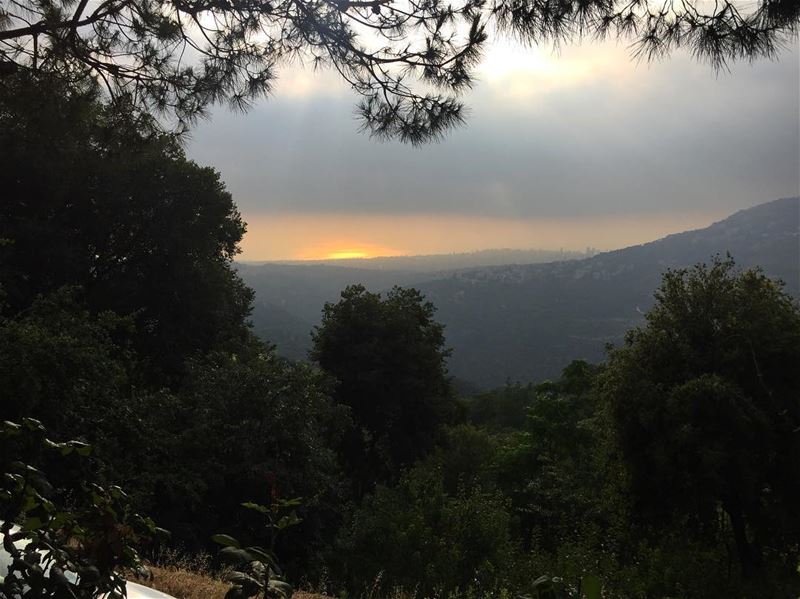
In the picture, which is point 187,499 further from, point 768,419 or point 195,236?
point 768,419

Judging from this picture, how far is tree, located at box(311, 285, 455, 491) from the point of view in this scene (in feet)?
70.7

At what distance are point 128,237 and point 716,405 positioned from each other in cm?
1737

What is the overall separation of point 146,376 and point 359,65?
44.5ft

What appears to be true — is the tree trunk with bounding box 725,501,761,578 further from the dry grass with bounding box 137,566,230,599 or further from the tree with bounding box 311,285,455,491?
the dry grass with bounding box 137,566,230,599

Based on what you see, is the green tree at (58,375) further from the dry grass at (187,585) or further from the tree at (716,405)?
the tree at (716,405)

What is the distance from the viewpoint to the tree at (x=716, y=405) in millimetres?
11367

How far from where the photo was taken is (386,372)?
860 inches

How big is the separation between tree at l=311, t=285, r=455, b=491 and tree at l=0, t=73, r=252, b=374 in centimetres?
422

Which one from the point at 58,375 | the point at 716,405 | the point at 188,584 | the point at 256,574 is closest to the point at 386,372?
the point at 716,405

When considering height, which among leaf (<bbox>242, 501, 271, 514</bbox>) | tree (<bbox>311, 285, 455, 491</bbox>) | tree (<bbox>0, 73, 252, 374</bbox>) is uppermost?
tree (<bbox>0, 73, 252, 374</bbox>)

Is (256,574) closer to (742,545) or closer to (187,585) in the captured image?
(187,585)

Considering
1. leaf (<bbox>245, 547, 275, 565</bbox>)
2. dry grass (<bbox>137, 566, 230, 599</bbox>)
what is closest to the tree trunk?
dry grass (<bbox>137, 566, 230, 599</bbox>)

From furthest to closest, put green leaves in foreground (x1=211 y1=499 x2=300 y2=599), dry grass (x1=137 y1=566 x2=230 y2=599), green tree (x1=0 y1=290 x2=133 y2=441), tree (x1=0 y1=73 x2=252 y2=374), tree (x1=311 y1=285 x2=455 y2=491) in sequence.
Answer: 1. tree (x1=311 y1=285 x2=455 y2=491)
2. tree (x1=0 y1=73 x2=252 y2=374)
3. green tree (x1=0 y1=290 x2=133 y2=441)
4. dry grass (x1=137 y1=566 x2=230 y2=599)
5. green leaves in foreground (x1=211 y1=499 x2=300 y2=599)

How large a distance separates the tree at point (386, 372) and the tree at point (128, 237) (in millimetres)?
4219
